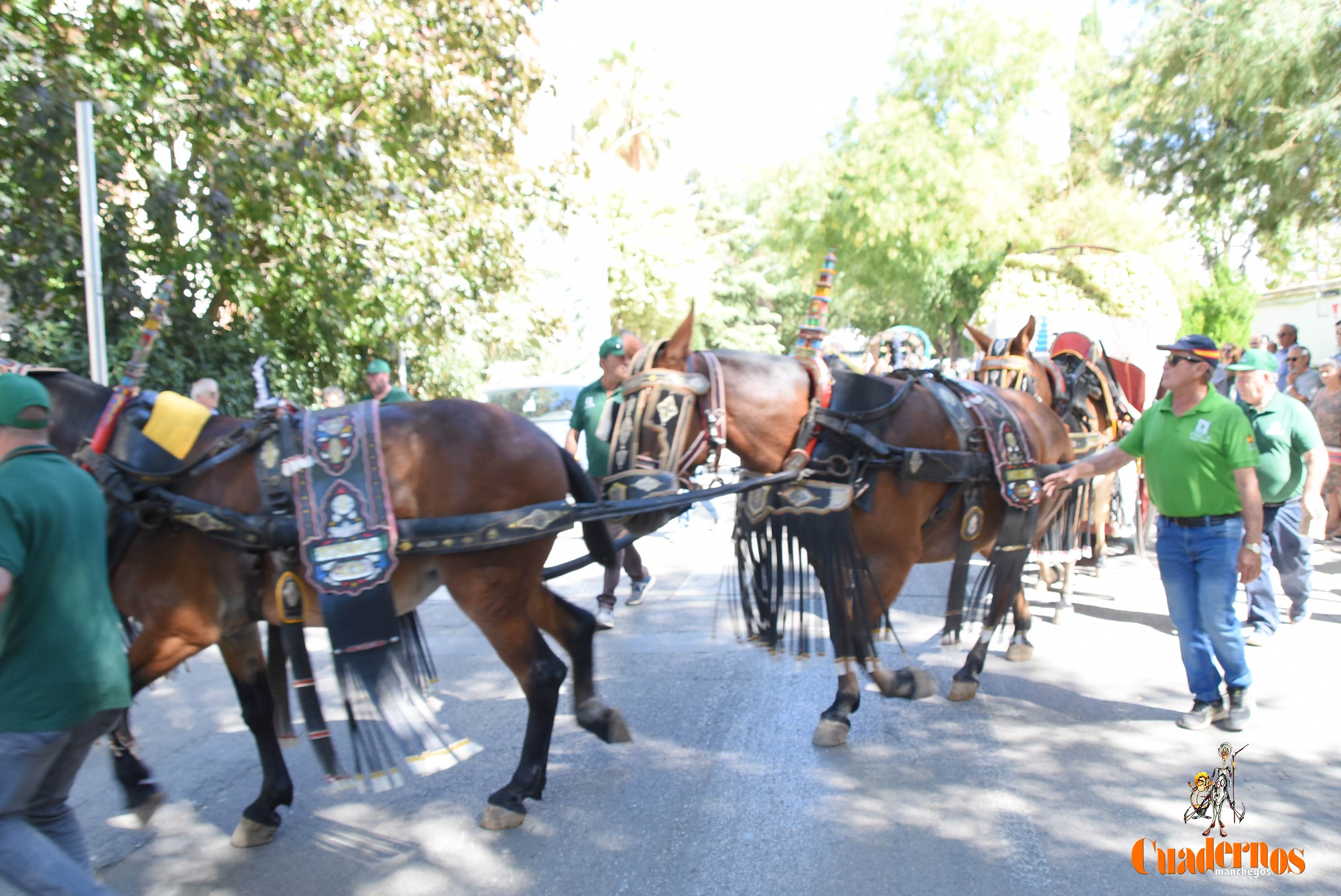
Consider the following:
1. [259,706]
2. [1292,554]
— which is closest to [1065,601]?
[1292,554]

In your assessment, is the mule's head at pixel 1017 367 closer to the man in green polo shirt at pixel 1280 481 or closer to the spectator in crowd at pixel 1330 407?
the man in green polo shirt at pixel 1280 481

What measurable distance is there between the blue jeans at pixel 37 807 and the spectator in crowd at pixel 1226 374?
8.87 meters

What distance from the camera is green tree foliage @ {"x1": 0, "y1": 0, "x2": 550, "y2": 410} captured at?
8023 mm

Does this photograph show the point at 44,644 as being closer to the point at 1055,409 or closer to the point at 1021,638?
the point at 1021,638

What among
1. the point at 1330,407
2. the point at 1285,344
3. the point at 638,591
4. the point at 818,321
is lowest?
the point at 638,591

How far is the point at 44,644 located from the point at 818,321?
3481mm

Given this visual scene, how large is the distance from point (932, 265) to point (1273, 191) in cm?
1197

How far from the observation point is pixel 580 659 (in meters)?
4.57

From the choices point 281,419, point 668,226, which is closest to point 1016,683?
point 281,419

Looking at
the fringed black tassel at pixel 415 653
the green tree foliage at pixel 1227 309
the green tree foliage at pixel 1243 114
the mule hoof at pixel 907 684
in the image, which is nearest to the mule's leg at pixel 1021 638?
the mule hoof at pixel 907 684

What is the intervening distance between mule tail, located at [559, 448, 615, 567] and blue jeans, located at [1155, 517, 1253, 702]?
2709 millimetres

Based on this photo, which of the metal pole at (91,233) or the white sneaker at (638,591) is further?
the white sneaker at (638,591)

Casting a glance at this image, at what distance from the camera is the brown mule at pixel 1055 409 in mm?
6895

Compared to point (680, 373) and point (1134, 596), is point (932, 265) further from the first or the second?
point (680, 373)
